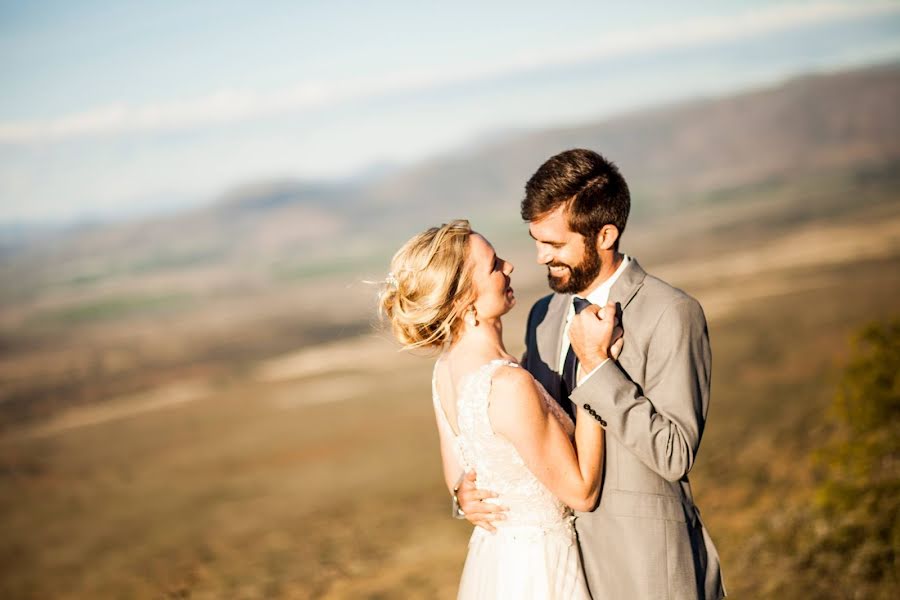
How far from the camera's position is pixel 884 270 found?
2062cm

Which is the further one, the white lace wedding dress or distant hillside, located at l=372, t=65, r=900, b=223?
distant hillside, located at l=372, t=65, r=900, b=223

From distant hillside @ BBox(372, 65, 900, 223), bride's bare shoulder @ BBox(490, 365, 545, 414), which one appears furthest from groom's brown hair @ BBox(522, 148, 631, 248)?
distant hillside @ BBox(372, 65, 900, 223)

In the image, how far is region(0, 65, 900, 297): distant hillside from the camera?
50281mm

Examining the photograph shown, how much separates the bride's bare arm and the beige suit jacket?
80mm

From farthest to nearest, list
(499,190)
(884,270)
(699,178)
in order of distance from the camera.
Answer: (499,190) < (699,178) < (884,270)

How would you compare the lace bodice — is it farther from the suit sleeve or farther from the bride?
the suit sleeve

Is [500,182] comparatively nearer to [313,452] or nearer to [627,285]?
[313,452]

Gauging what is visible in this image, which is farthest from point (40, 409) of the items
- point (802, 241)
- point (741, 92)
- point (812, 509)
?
point (741, 92)

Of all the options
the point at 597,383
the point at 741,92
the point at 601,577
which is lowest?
the point at 601,577

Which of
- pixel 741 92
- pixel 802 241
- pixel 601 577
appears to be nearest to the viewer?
pixel 601 577

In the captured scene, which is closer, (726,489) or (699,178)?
(726,489)

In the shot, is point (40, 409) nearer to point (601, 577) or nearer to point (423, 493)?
point (423, 493)

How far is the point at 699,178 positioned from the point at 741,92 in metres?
19.1

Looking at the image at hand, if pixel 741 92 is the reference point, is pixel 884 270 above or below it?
below
